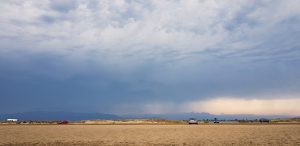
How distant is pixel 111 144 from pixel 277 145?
53.0 feet

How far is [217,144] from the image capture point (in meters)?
39.1

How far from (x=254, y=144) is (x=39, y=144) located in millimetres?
21418

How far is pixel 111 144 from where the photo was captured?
3997 centimetres

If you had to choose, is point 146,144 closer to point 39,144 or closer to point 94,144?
point 94,144

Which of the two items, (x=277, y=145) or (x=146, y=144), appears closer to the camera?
(x=277, y=145)

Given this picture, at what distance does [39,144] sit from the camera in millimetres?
39906

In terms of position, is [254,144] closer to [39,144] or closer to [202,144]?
[202,144]

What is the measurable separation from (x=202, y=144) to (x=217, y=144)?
1.47 meters

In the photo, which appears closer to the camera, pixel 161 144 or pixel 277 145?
pixel 277 145

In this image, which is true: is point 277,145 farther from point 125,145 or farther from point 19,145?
point 19,145

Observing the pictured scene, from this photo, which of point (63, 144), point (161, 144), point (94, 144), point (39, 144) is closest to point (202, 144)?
point (161, 144)

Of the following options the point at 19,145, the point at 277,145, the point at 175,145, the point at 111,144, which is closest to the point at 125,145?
the point at 111,144

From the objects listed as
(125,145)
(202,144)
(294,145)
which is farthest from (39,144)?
(294,145)

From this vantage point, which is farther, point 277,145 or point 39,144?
point 39,144
